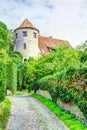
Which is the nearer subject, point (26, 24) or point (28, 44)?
point (28, 44)

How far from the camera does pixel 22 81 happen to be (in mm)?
49406

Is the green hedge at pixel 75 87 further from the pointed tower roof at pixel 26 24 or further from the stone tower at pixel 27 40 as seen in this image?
the pointed tower roof at pixel 26 24

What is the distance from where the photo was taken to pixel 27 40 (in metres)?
65.0

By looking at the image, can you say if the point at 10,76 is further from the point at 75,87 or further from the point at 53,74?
the point at 75,87

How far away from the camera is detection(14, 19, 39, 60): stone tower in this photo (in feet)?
212

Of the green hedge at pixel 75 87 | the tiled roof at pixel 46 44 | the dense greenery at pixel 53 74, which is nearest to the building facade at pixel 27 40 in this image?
the tiled roof at pixel 46 44

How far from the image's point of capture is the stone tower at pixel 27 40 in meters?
64.7

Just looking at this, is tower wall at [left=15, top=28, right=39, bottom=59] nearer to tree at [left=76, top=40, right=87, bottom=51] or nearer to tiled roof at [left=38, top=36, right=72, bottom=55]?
tiled roof at [left=38, top=36, right=72, bottom=55]

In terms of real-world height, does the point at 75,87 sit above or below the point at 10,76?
below

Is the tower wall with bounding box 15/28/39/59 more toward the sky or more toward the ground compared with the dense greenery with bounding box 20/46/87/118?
more toward the sky

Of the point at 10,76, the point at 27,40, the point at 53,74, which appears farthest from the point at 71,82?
the point at 27,40

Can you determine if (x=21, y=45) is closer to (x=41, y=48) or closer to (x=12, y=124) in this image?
(x=41, y=48)

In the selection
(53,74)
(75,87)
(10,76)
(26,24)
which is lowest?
(75,87)

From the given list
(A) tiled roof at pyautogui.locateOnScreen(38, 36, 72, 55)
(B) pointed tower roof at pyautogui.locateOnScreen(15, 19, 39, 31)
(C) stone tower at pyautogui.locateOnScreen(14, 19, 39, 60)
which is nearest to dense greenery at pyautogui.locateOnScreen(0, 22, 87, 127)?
(C) stone tower at pyautogui.locateOnScreen(14, 19, 39, 60)
